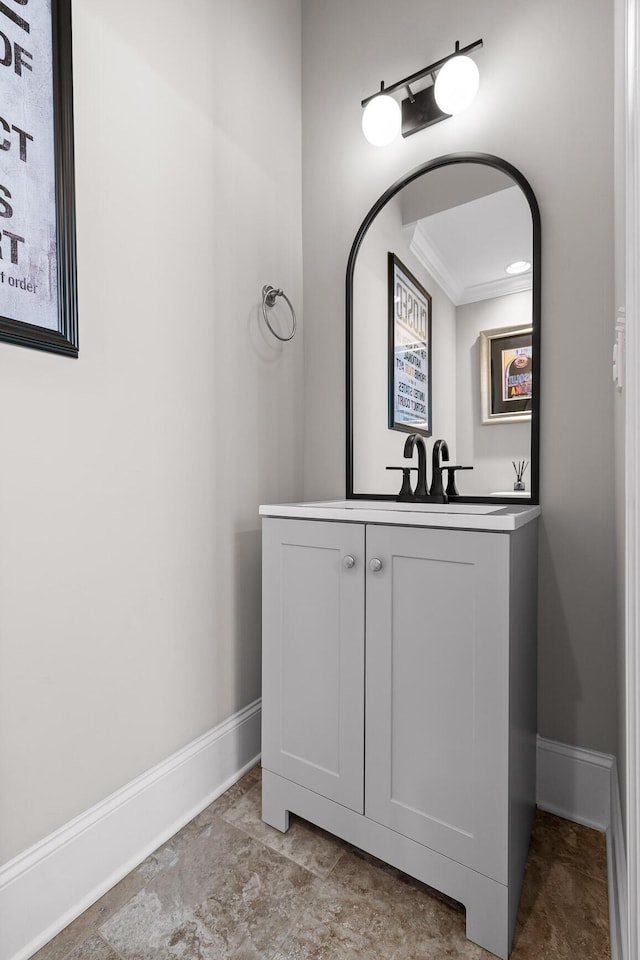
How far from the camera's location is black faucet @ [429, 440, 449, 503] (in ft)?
4.92

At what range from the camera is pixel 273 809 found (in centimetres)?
133

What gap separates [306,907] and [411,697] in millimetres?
509

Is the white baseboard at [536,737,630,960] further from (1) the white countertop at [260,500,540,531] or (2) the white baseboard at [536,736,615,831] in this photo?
(1) the white countertop at [260,500,540,531]

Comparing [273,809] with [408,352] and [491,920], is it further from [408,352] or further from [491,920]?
[408,352]

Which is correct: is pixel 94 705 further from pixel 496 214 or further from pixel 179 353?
pixel 496 214

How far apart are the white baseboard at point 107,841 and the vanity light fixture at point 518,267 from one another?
62.3 inches

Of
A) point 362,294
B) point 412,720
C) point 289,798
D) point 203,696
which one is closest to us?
point 412,720

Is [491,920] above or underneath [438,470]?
underneath

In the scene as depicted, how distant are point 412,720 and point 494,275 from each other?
123 cm

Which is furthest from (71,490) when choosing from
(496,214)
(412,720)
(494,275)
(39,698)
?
(496,214)

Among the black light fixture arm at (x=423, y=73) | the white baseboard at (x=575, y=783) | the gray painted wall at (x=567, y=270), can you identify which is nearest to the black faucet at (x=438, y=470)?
the gray painted wall at (x=567, y=270)

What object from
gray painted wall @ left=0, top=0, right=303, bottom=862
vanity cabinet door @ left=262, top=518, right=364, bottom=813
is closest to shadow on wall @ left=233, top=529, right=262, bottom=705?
gray painted wall @ left=0, top=0, right=303, bottom=862

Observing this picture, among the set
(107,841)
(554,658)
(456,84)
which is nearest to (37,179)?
(456,84)

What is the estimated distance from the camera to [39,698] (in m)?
1.04
